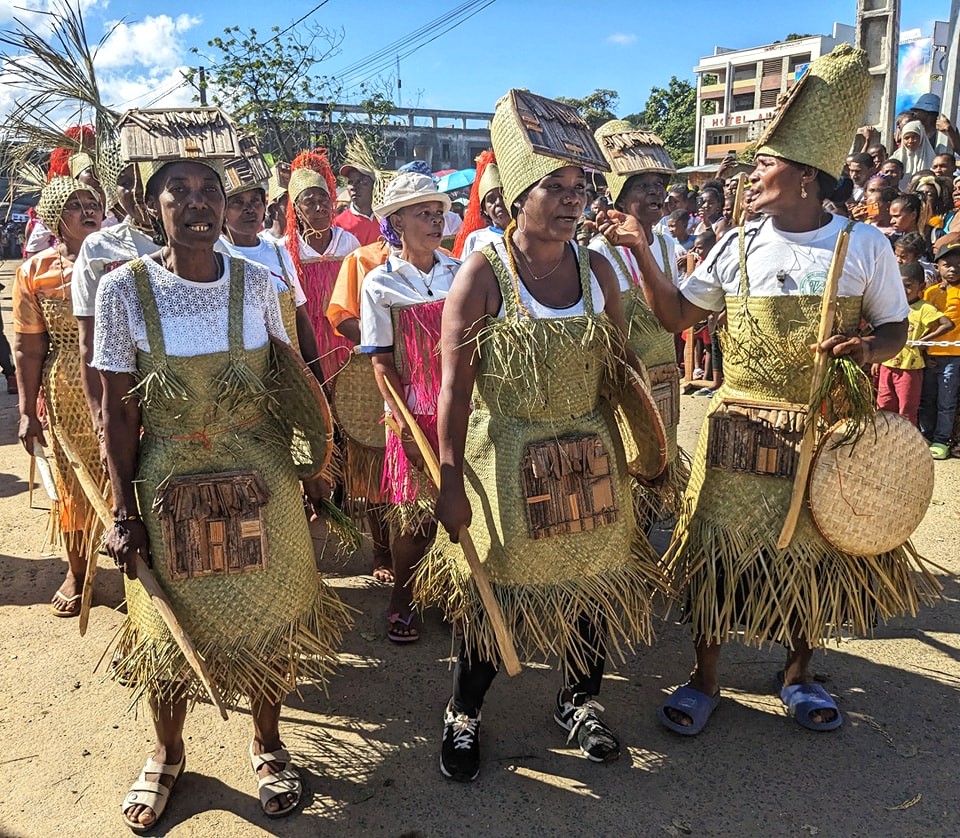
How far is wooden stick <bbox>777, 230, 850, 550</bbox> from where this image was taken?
8.42ft

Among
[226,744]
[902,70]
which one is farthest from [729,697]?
[902,70]

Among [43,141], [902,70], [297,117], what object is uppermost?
[902,70]

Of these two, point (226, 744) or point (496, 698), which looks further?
point (496, 698)

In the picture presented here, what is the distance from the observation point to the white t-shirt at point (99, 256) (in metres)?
2.87

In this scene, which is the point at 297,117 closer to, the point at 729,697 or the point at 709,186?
the point at 709,186

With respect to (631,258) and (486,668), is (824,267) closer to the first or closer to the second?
(631,258)

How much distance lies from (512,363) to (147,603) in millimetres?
1416

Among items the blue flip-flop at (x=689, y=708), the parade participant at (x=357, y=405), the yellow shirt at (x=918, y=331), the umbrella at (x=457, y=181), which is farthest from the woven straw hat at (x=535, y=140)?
the umbrella at (x=457, y=181)

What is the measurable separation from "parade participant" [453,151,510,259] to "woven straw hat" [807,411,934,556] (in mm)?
2691

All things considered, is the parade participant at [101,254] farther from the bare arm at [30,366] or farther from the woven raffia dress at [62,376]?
the bare arm at [30,366]

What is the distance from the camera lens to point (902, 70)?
2625 cm

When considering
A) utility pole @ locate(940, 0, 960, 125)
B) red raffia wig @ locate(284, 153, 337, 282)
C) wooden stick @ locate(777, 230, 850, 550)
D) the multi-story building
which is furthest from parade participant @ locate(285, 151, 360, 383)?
the multi-story building

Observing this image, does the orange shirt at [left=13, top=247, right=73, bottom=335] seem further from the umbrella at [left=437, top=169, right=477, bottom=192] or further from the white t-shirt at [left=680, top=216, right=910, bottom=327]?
the umbrella at [left=437, top=169, right=477, bottom=192]

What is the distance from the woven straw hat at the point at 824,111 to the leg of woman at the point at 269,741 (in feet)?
8.56
